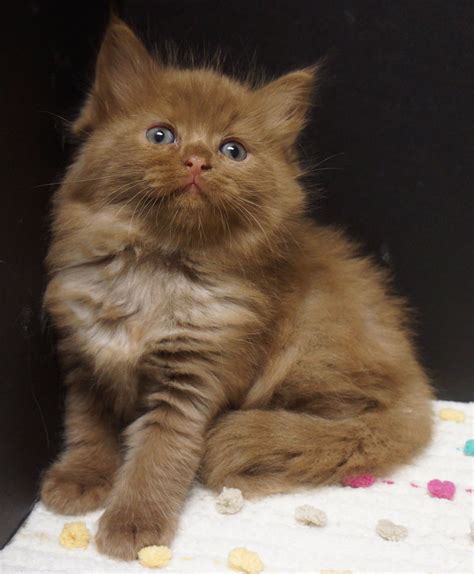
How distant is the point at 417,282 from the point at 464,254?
16 cm

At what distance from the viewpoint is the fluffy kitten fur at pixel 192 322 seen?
1.31 meters

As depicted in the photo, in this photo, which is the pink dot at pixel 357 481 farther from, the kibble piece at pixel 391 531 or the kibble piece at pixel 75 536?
the kibble piece at pixel 75 536

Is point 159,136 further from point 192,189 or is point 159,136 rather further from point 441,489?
point 441,489

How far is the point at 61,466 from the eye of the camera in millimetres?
1419

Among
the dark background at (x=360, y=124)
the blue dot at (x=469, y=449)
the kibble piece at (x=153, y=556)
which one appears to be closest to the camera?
the kibble piece at (x=153, y=556)

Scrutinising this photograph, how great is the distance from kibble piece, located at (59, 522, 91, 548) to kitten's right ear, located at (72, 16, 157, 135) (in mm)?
851

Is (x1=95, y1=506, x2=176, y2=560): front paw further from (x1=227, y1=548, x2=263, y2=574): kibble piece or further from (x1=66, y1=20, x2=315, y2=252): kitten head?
(x1=66, y1=20, x2=315, y2=252): kitten head

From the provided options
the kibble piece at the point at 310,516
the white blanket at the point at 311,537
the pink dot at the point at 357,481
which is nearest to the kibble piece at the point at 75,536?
the white blanket at the point at 311,537

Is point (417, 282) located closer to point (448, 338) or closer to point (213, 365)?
point (448, 338)

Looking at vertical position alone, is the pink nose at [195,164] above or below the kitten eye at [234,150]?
below

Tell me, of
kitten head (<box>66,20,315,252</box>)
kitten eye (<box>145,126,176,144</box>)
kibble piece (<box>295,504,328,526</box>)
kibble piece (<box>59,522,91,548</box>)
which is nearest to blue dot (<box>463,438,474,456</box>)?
kibble piece (<box>295,504,328,526</box>)

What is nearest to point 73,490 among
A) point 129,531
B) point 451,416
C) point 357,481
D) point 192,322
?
point 129,531

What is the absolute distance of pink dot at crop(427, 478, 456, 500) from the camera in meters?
1.48

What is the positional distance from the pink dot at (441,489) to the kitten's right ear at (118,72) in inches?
43.5
